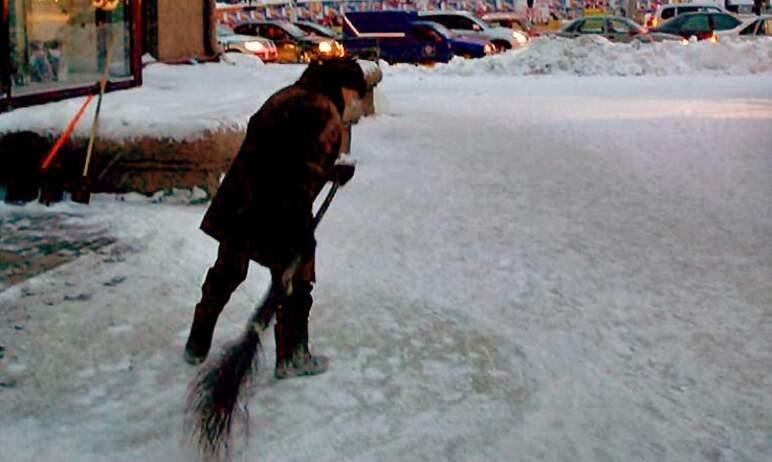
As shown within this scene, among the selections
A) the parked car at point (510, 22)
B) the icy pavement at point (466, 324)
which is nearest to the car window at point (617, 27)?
the parked car at point (510, 22)

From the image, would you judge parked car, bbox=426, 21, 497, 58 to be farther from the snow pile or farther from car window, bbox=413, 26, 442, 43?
the snow pile

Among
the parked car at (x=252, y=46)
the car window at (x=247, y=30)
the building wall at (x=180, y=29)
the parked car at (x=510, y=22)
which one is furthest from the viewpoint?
the parked car at (x=510, y=22)

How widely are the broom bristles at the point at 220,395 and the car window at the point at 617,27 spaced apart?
85.5 feet

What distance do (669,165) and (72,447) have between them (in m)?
7.35

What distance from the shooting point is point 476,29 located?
31.2 meters

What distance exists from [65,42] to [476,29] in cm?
2206

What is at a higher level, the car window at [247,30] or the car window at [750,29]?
the car window at [750,29]

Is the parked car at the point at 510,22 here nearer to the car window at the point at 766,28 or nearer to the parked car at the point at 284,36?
the parked car at the point at 284,36

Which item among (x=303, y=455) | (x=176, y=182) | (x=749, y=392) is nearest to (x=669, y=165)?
(x=176, y=182)

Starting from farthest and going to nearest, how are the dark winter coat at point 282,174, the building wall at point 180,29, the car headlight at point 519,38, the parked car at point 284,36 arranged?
1. the parked car at point 284,36
2. the car headlight at point 519,38
3. the building wall at point 180,29
4. the dark winter coat at point 282,174

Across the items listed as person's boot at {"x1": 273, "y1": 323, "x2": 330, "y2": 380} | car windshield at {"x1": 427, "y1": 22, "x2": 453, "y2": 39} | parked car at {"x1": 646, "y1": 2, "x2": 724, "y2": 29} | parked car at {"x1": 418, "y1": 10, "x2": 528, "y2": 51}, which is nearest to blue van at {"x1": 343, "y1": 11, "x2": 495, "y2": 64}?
car windshield at {"x1": 427, "y1": 22, "x2": 453, "y2": 39}

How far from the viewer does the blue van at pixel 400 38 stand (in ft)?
90.5

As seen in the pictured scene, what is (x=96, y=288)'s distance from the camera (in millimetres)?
6191

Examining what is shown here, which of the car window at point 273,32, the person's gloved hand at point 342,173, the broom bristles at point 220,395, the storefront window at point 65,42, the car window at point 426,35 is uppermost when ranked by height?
the storefront window at point 65,42
